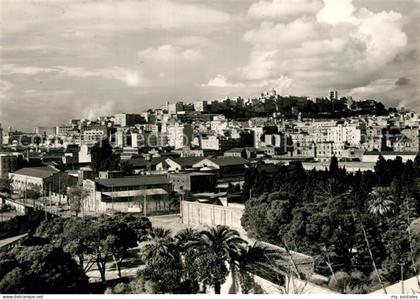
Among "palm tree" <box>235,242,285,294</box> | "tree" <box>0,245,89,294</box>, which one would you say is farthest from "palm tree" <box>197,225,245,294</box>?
"tree" <box>0,245,89,294</box>

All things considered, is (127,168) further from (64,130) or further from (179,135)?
(64,130)

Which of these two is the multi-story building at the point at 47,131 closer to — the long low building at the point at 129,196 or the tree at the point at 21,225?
the long low building at the point at 129,196

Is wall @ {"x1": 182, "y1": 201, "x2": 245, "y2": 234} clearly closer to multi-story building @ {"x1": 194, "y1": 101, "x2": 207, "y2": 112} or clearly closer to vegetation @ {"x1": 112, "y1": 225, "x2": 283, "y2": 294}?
vegetation @ {"x1": 112, "y1": 225, "x2": 283, "y2": 294}

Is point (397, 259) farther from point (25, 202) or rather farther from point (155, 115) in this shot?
point (155, 115)

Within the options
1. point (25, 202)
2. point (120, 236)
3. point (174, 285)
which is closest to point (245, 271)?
point (174, 285)

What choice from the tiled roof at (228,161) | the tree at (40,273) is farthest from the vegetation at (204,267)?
the tiled roof at (228,161)
